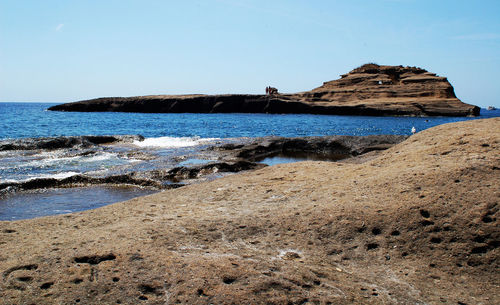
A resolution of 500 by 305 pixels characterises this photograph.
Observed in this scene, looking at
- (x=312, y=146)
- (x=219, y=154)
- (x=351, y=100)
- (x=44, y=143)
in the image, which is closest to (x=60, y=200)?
(x=219, y=154)

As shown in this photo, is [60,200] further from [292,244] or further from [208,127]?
[208,127]

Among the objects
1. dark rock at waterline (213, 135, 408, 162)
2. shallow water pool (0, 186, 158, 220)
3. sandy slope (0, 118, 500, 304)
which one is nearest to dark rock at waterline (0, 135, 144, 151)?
dark rock at waterline (213, 135, 408, 162)

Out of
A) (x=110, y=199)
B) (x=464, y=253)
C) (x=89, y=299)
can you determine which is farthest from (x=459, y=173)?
(x=110, y=199)

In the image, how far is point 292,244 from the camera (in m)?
4.27

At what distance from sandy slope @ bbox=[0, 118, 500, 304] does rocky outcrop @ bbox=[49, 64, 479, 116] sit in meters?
59.1

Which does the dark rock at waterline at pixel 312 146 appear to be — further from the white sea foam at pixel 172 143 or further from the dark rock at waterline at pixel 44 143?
the dark rock at waterline at pixel 44 143

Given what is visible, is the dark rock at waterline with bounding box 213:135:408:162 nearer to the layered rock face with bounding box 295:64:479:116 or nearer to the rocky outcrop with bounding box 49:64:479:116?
the rocky outcrop with bounding box 49:64:479:116

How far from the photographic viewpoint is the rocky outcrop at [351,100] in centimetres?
6149

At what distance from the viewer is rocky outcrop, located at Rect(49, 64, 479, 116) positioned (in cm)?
6149

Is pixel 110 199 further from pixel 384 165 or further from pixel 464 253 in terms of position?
pixel 464 253

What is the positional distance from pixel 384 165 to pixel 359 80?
76.0 metres

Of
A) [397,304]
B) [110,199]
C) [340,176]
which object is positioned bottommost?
[110,199]

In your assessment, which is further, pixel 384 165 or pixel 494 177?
pixel 384 165

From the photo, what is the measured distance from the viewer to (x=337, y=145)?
754 inches
